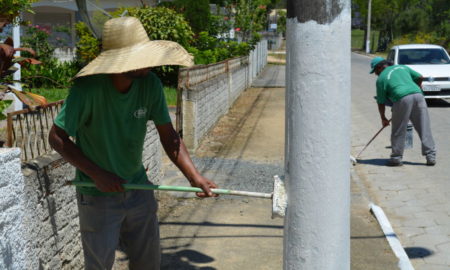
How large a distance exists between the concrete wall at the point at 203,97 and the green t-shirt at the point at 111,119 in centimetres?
569

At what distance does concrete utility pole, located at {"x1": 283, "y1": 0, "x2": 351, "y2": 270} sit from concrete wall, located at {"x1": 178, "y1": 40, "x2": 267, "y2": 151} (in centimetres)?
615

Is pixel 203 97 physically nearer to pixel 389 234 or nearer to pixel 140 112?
pixel 389 234

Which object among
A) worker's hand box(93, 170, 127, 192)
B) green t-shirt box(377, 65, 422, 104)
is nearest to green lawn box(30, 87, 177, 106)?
green t-shirt box(377, 65, 422, 104)

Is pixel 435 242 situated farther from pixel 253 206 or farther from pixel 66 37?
pixel 66 37

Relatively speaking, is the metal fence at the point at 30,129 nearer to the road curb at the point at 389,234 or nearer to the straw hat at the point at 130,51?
the straw hat at the point at 130,51

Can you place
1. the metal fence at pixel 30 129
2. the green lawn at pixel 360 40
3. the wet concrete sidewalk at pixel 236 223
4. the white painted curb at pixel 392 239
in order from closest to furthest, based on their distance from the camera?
the metal fence at pixel 30 129
the white painted curb at pixel 392 239
the wet concrete sidewalk at pixel 236 223
the green lawn at pixel 360 40

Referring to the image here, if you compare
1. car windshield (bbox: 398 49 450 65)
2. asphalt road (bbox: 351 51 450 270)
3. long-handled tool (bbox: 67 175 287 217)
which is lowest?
asphalt road (bbox: 351 51 450 270)

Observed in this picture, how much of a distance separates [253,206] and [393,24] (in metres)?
56.5

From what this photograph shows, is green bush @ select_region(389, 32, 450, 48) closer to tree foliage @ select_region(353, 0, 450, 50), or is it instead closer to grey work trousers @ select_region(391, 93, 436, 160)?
tree foliage @ select_region(353, 0, 450, 50)

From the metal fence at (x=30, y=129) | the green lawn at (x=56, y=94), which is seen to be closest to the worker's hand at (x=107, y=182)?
the metal fence at (x=30, y=129)

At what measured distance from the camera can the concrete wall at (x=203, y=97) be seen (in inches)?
368

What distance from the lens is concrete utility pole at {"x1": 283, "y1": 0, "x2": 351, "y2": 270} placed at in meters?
3.01

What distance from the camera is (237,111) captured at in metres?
15.0

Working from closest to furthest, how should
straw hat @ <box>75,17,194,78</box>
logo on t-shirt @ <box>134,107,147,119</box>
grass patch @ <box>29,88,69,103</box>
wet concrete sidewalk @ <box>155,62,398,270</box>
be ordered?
1. straw hat @ <box>75,17,194,78</box>
2. logo on t-shirt @ <box>134,107,147,119</box>
3. wet concrete sidewalk @ <box>155,62,398,270</box>
4. grass patch @ <box>29,88,69,103</box>
